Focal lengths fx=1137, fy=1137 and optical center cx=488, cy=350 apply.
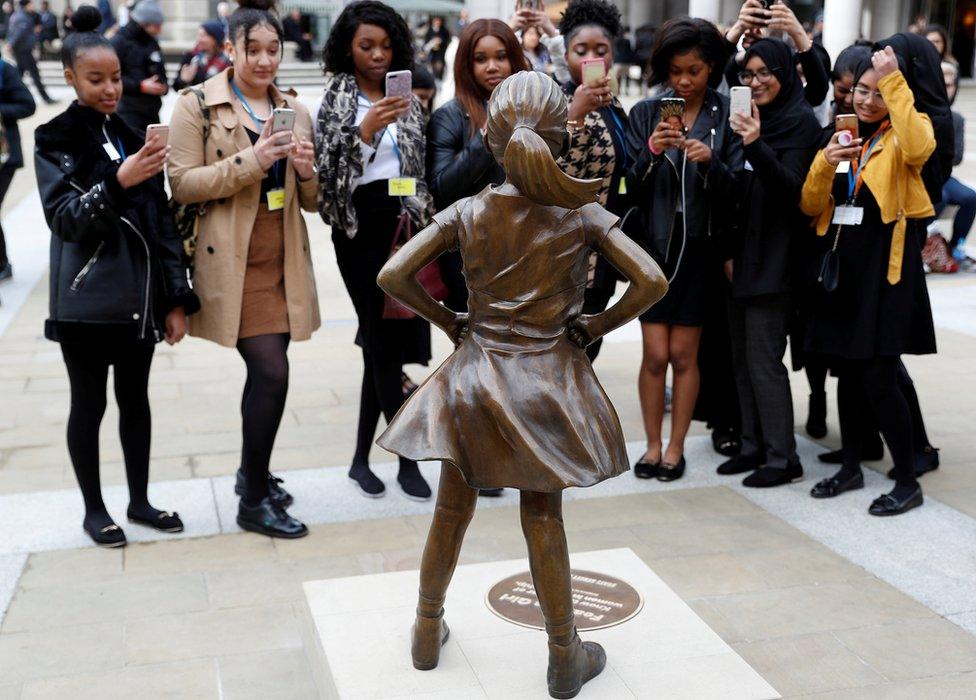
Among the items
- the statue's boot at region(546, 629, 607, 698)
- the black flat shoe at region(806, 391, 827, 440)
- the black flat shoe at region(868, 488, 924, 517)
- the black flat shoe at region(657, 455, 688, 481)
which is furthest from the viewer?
the black flat shoe at region(806, 391, 827, 440)

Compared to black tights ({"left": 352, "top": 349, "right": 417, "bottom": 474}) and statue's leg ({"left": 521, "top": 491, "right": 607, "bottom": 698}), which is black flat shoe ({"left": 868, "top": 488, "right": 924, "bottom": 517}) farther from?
statue's leg ({"left": 521, "top": 491, "right": 607, "bottom": 698})

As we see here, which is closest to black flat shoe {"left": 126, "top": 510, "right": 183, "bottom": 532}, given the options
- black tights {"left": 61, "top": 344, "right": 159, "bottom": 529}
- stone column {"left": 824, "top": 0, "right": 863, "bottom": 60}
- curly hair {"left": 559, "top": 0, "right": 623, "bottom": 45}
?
black tights {"left": 61, "top": 344, "right": 159, "bottom": 529}

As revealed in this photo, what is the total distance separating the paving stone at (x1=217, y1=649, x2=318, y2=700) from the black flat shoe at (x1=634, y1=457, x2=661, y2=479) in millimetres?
2221

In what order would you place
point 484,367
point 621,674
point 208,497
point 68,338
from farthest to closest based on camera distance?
point 208,497
point 68,338
point 621,674
point 484,367

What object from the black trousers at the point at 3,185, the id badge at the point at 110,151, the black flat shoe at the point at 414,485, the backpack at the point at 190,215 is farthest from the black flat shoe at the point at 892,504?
the black trousers at the point at 3,185

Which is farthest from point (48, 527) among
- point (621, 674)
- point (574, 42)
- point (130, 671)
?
point (574, 42)

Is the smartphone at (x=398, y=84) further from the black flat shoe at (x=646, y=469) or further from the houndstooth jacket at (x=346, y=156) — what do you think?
the black flat shoe at (x=646, y=469)

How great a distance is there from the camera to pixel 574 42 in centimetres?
530

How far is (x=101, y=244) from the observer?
14.3 ft

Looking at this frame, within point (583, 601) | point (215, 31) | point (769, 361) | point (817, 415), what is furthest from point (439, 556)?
point (215, 31)

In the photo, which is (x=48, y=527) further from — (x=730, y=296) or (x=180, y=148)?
(x=730, y=296)

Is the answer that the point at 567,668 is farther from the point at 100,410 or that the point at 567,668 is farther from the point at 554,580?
the point at 100,410

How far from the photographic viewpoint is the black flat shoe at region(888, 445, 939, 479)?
5.50 metres

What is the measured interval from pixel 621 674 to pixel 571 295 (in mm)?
1091
